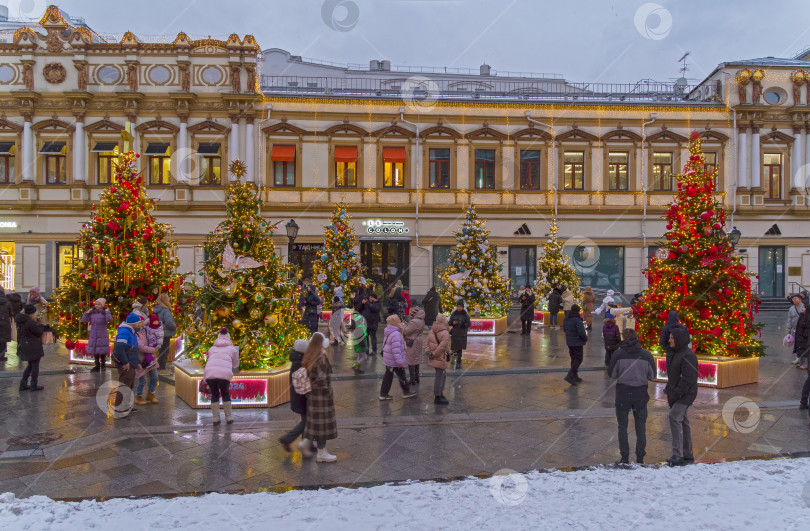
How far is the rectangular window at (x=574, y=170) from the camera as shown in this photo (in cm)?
3130

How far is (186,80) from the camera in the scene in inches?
1145

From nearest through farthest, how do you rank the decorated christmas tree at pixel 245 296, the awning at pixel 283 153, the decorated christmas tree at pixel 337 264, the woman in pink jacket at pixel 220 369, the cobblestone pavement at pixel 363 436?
1. the cobblestone pavement at pixel 363 436
2. the woman in pink jacket at pixel 220 369
3. the decorated christmas tree at pixel 245 296
4. the decorated christmas tree at pixel 337 264
5. the awning at pixel 283 153

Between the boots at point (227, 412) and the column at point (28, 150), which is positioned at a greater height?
the column at point (28, 150)

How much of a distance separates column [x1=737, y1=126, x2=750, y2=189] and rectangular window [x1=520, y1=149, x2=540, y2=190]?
10.8 meters

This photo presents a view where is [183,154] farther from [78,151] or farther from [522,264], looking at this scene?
[522,264]

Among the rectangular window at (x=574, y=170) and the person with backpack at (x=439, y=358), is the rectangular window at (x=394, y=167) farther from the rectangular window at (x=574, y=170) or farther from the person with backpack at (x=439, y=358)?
the person with backpack at (x=439, y=358)

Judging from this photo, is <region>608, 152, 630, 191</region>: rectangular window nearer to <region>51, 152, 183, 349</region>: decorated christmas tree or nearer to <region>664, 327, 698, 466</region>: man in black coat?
<region>51, 152, 183, 349</region>: decorated christmas tree

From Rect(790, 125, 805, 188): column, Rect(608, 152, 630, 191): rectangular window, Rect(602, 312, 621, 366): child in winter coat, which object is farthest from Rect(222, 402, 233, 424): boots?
Rect(790, 125, 805, 188): column

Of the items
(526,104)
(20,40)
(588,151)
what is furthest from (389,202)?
(20,40)

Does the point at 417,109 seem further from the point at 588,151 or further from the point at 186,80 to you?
the point at 186,80

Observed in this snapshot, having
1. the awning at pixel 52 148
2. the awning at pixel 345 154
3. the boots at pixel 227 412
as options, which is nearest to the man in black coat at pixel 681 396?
the boots at pixel 227 412

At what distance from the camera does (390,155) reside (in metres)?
30.5

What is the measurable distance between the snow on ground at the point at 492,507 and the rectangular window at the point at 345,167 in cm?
2442

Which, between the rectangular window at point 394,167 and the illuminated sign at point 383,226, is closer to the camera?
the illuminated sign at point 383,226
